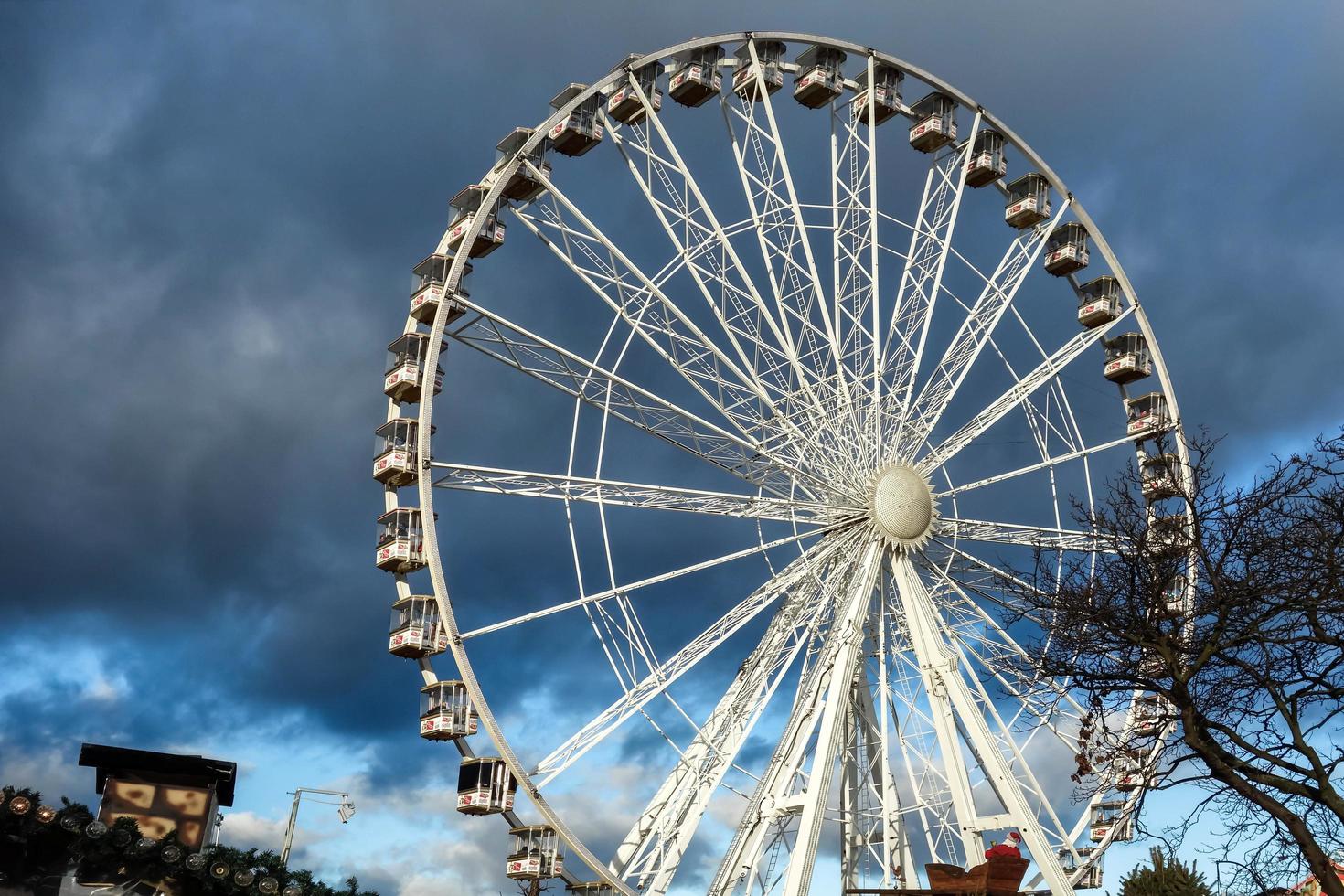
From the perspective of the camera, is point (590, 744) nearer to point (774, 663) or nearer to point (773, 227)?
point (774, 663)

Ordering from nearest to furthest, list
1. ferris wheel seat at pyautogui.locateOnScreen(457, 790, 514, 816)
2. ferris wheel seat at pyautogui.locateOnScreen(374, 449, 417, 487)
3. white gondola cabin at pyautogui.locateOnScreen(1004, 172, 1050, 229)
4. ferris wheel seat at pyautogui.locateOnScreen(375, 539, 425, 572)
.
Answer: ferris wheel seat at pyautogui.locateOnScreen(457, 790, 514, 816) → ferris wheel seat at pyautogui.locateOnScreen(375, 539, 425, 572) → ferris wheel seat at pyautogui.locateOnScreen(374, 449, 417, 487) → white gondola cabin at pyautogui.locateOnScreen(1004, 172, 1050, 229)

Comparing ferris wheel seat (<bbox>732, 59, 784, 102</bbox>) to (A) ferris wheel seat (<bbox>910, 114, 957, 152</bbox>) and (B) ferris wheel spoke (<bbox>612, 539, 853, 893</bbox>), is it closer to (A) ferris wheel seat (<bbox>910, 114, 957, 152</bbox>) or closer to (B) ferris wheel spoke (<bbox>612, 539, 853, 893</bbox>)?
(A) ferris wheel seat (<bbox>910, 114, 957, 152</bbox>)

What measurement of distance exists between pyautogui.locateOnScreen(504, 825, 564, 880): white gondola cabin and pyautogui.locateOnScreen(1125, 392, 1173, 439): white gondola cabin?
19.4 meters

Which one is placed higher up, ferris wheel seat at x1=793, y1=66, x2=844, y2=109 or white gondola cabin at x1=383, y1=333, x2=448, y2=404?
ferris wheel seat at x1=793, y1=66, x2=844, y2=109

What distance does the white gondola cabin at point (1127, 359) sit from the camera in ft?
129

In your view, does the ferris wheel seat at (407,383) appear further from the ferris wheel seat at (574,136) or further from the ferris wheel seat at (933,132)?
the ferris wheel seat at (933,132)

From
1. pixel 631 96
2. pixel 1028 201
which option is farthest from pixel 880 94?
pixel 631 96

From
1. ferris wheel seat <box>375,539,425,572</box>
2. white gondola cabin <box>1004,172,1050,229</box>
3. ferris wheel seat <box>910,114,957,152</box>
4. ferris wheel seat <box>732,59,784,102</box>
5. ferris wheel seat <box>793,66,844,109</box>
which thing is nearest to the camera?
ferris wheel seat <box>375,539,425,572</box>

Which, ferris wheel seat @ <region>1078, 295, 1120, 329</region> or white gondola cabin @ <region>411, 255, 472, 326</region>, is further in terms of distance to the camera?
ferris wheel seat @ <region>1078, 295, 1120, 329</region>

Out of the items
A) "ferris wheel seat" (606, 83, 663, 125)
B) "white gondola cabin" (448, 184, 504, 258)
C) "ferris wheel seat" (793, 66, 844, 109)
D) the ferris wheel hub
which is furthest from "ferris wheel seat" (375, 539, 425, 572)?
"ferris wheel seat" (793, 66, 844, 109)

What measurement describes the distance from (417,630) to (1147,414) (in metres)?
21.2

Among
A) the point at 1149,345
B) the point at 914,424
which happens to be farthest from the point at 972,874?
the point at 1149,345

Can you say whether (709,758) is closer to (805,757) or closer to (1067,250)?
(805,757)

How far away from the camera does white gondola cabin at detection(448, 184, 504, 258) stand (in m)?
30.9
